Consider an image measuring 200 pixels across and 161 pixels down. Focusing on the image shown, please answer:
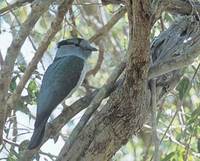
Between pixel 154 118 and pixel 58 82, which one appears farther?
pixel 58 82

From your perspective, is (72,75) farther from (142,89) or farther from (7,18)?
(142,89)

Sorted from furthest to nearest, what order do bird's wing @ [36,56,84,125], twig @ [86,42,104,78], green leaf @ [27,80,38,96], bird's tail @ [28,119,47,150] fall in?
twig @ [86,42,104,78] < green leaf @ [27,80,38,96] < bird's wing @ [36,56,84,125] < bird's tail @ [28,119,47,150]

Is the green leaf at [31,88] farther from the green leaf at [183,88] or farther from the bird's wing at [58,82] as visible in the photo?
the green leaf at [183,88]

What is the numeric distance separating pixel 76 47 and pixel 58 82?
0.58m

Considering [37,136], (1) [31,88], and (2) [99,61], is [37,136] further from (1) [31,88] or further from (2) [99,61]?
(2) [99,61]

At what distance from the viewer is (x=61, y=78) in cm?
409

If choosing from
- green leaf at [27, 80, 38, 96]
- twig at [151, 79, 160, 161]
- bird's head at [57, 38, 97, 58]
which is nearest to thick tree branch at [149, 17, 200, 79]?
twig at [151, 79, 160, 161]

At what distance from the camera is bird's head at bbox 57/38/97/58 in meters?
4.45

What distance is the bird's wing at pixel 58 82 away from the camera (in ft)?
12.2

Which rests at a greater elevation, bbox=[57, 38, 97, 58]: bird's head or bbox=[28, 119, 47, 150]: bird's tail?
bbox=[57, 38, 97, 58]: bird's head

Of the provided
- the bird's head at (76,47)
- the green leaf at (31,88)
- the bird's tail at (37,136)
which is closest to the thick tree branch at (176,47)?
the bird's tail at (37,136)

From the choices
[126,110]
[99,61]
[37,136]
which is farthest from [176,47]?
[99,61]

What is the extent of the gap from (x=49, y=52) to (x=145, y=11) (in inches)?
124

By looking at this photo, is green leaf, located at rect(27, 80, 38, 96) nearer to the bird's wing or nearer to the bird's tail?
the bird's wing
